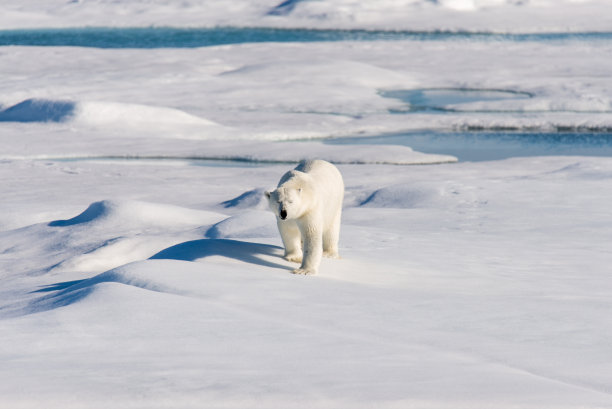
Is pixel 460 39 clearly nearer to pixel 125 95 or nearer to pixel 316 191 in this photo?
pixel 125 95

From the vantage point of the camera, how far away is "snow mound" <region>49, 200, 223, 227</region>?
23.7 ft

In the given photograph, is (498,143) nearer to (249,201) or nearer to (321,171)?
(249,201)

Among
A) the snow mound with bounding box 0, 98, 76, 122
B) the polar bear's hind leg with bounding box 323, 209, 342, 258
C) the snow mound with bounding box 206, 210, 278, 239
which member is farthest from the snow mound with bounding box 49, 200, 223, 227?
the snow mound with bounding box 0, 98, 76, 122

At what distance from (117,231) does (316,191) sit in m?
2.94

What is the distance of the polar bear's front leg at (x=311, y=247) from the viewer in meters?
4.66

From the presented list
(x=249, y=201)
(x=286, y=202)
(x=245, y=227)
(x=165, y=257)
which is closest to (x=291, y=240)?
(x=286, y=202)

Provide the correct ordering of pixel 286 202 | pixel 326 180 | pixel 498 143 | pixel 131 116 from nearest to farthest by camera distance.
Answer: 1. pixel 286 202
2. pixel 326 180
3. pixel 498 143
4. pixel 131 116

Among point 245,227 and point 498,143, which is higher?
point 245,227

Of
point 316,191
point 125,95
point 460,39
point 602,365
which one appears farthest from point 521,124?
point 460,39

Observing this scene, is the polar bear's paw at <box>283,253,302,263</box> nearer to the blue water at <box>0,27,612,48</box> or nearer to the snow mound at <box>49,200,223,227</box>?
the snow mound at <box>49,200,223,227</box>

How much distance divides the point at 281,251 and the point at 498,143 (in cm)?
880

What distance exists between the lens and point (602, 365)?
314 centimetres

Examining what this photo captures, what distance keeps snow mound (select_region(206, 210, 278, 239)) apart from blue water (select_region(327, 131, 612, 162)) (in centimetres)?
597

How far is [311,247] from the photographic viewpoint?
15.3ft
